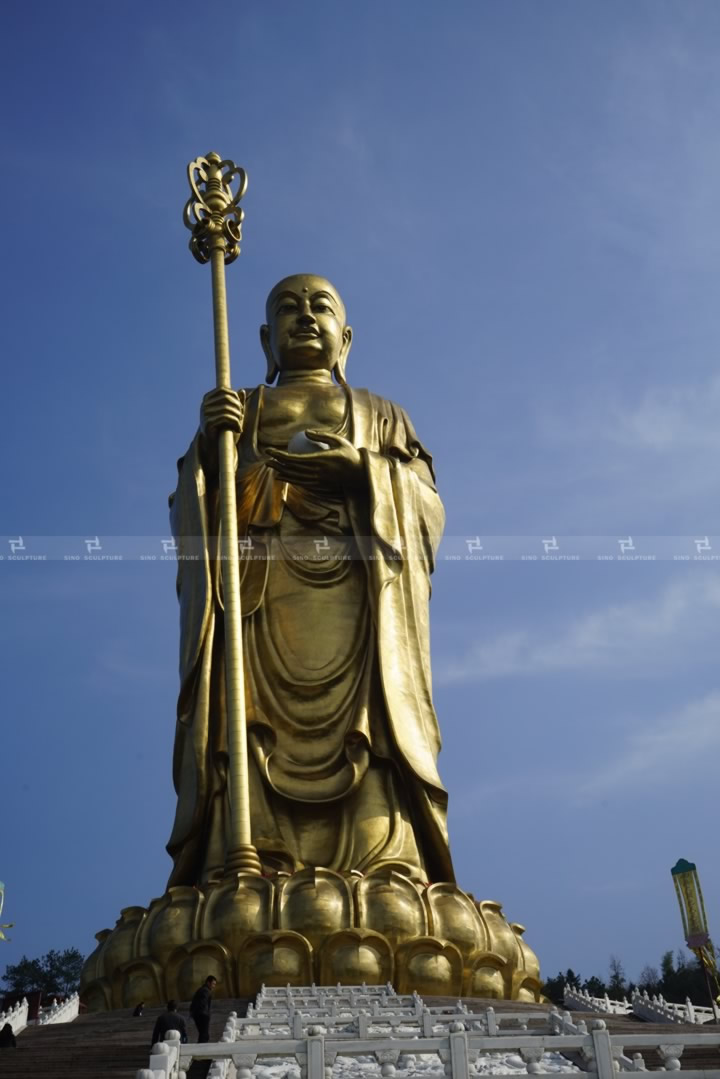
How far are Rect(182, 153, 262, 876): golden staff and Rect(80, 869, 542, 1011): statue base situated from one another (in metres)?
0.39

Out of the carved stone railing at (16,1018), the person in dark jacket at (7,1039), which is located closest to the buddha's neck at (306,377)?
the carved stone railing at (16,1018)

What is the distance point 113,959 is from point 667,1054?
5.47 meters

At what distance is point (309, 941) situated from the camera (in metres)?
8.50

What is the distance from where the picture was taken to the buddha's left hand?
1072 centimetres

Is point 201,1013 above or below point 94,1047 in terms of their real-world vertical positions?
above

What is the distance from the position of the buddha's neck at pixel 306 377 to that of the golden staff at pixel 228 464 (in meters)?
1.39

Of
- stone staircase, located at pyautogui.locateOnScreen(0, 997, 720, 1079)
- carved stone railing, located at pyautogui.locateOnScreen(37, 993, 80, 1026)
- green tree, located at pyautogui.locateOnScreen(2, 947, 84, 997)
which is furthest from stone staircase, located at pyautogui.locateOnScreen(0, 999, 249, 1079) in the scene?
green tree, located at pyautogui.locateOnScreen(2, 947, 84, 997)

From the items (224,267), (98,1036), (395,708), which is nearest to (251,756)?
(395,708)

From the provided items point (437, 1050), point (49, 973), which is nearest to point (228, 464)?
point (437, 1050)

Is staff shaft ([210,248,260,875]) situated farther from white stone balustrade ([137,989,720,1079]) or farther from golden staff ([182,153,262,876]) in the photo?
white stone balustrade ([137,989,720,1079])

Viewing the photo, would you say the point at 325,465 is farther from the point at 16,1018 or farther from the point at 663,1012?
the point at 663,1012

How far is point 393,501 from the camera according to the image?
10.9 metres

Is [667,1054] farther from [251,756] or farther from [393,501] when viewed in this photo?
[393,501]

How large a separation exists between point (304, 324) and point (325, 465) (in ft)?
6.43
